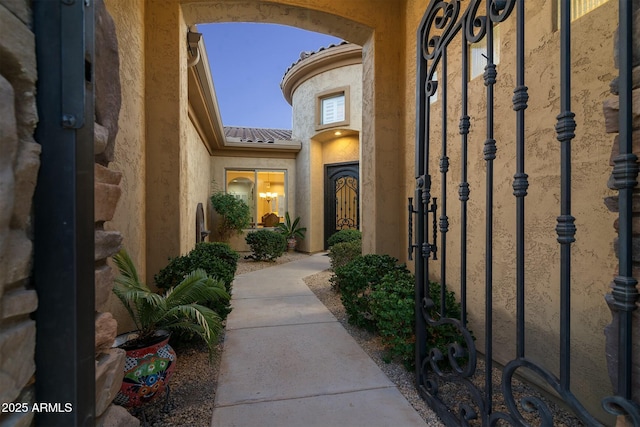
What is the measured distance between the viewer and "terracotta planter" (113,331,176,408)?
1724 mm

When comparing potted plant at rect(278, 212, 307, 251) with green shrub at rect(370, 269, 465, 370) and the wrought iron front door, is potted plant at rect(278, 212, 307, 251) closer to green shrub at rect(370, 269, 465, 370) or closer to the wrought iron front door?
the wrought iron front door

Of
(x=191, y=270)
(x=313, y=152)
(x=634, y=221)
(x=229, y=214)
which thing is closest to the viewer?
(x=634, y=221)

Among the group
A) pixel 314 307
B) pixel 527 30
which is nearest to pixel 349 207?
pixel 314 307

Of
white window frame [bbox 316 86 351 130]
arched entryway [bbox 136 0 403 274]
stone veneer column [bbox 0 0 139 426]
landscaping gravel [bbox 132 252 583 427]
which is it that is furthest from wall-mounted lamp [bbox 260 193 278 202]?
stone veneer column [bbox 0 0 139 426]

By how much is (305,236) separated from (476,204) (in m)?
7.03

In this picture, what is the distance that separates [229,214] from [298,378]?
6.74 metres

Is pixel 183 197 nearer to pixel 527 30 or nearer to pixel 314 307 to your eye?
pixel 314 307

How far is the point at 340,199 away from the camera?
9406 mm

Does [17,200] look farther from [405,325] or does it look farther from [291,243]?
[291,243]

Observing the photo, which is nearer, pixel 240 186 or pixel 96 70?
pixel 96 70

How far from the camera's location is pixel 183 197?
12.0ft

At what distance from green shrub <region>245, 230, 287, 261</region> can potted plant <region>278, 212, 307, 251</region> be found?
4.69 ft

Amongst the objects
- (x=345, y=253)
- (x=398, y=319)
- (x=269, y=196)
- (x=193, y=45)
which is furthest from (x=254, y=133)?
(x=398, y=319)

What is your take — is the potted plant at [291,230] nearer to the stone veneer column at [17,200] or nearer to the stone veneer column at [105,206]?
the stone veneer column at [105,206]
